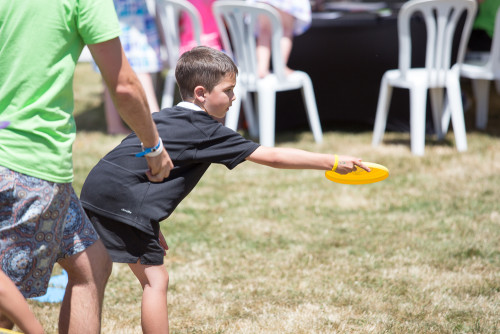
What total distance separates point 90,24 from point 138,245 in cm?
84

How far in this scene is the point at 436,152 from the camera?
5457mm

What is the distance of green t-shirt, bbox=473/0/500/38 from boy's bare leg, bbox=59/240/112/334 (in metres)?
5.07

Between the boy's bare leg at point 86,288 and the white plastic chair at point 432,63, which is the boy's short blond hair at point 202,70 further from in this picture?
the white plastic chair at point 432,63

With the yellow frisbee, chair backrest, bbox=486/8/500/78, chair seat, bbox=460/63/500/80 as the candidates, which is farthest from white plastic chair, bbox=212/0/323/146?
the yellow frisbee

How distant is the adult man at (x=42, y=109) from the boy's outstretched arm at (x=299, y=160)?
45cm

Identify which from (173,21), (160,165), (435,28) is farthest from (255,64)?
(160,165)

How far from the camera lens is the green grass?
111 inches

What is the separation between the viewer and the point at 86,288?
1997 millimetres

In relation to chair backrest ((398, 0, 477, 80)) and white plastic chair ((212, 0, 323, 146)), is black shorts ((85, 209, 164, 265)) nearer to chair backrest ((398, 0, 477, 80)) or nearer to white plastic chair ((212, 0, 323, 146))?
white plastic chair ((212, 0, 323, 146))

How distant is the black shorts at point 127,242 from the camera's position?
2.26m

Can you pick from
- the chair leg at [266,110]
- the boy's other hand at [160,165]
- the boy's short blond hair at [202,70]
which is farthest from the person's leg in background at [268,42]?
the boy's other hand at [160,165]

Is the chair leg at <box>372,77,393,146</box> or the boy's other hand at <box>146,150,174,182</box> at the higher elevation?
the boy's other hand at <box>146,150,174,182</box>

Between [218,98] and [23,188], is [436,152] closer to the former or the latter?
[218,98]

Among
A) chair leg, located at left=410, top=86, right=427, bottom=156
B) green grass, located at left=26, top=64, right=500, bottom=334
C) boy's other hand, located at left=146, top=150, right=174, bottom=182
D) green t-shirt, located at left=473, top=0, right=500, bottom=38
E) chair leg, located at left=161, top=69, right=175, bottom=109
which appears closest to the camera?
boy's other hand, located at left=146, top=150, right=174, bottom=182
